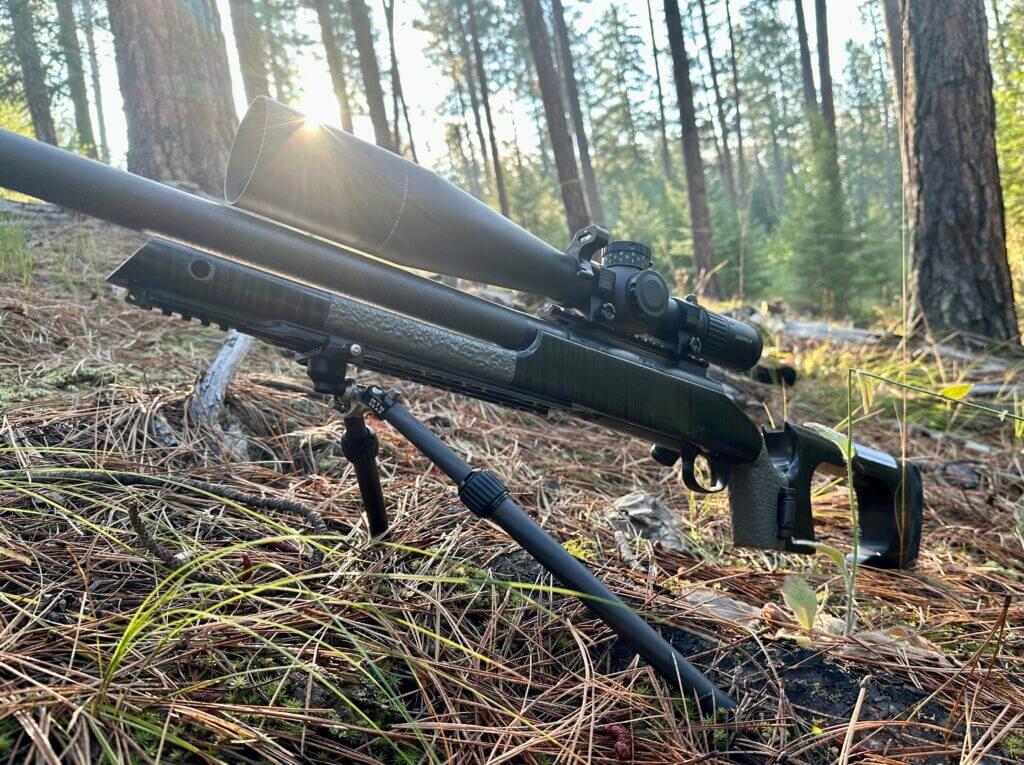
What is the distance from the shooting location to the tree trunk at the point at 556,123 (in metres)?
9.32

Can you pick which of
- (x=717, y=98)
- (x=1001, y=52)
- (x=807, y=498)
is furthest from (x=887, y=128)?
(x=807, y=498)

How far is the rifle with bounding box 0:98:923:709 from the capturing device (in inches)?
47.1

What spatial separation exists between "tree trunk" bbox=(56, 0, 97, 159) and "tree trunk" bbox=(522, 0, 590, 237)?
9.42 metres

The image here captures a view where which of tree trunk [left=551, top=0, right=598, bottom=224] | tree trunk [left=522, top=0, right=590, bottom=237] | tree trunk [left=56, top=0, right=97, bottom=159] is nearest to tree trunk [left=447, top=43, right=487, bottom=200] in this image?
tree trunk [left=551, top=0, right=598, bottom=224]

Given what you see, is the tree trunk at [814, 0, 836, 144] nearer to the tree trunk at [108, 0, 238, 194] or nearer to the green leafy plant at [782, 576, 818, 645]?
the tree trunk at [108, 0, 238, 194]

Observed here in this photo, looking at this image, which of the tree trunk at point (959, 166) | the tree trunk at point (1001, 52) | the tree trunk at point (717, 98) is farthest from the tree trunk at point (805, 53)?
the tree trunk at point (959, 166)

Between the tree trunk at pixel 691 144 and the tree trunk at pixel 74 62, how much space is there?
456 inches

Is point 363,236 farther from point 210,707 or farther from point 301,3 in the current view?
point 301,3

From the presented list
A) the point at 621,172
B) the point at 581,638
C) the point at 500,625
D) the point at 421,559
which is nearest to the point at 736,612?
the point at 581,638

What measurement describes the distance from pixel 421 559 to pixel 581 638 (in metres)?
0.47

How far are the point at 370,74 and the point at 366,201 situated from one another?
9.22 metres

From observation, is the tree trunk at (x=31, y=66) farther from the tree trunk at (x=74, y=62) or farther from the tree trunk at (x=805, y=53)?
the tree trunk at (x=805, y=53)

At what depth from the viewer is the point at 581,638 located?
1479 millimetres

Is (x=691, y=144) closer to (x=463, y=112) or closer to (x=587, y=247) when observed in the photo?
(x=587, y=247)
